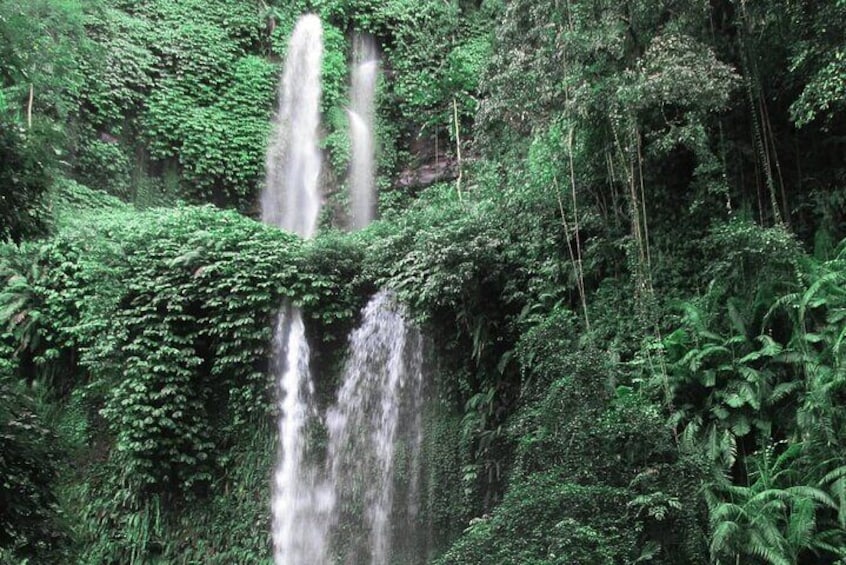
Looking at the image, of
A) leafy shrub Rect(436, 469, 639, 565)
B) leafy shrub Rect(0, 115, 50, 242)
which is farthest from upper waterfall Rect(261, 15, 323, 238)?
leafy shrub Rect(436, 469, 639, 565)

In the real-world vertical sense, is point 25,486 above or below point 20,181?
below

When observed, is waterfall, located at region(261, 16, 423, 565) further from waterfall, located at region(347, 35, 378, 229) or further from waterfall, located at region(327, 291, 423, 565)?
waterfall, located at region(347, 35, 378, 229)

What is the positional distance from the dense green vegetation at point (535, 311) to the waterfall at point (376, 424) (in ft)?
1.21

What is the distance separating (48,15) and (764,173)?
12806mm

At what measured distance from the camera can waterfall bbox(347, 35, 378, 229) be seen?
16000mm

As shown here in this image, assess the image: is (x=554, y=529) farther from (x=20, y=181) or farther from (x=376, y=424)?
(x=376, y=424)

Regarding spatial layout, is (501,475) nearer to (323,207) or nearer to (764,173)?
(764,173)

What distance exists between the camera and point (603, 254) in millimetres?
9031

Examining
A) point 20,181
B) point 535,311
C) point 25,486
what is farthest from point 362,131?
point 25,486

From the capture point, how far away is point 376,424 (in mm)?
9969

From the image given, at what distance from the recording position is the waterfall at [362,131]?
52.5 feet

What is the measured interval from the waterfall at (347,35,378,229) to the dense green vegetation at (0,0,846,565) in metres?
2.36

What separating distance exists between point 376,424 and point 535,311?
2.82m

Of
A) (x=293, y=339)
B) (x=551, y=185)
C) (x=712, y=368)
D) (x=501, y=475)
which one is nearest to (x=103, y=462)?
(x=293, y=339)
